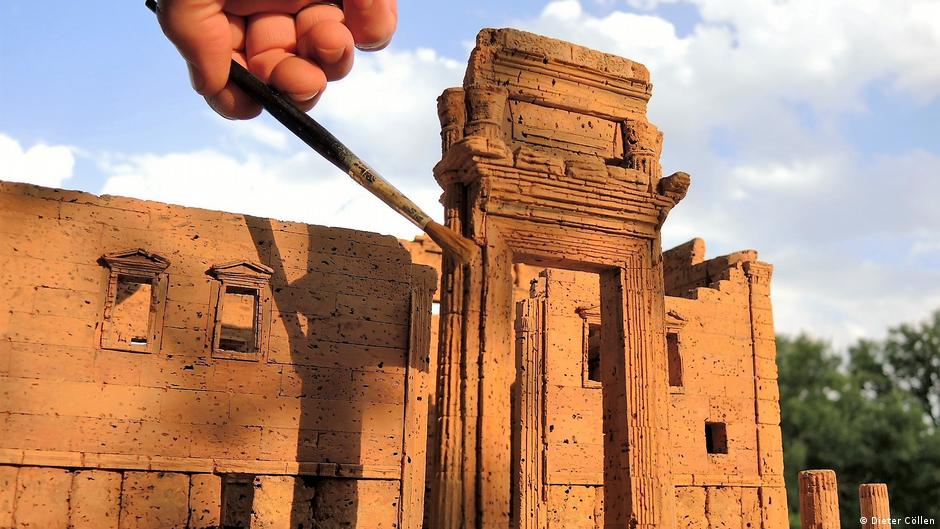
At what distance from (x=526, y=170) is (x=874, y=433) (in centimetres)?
2683

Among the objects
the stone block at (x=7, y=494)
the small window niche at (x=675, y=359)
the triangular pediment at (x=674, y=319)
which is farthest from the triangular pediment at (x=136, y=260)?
the small window niche at (x=675, y=359)

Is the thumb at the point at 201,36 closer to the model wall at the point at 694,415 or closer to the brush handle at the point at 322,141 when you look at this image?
the brush handle at the point at 322,141

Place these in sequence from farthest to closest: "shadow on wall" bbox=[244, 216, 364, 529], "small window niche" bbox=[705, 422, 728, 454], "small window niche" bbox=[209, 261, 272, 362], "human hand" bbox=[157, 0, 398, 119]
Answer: "small window niche" bbox=[705, 422, 728, 454] → "small window niche" bbox=[209, 261, 272, 362] → "shadow on wall" bbox=[244, 216, 364, 529] → "human hand" bbox=[157, 0, 398, 119]

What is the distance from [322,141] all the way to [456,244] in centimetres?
223

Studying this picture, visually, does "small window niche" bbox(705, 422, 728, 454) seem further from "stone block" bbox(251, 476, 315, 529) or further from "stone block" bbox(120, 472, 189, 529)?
"stone block" bbox(120, 472, 189, 529)

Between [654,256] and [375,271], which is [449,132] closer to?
[654,256]

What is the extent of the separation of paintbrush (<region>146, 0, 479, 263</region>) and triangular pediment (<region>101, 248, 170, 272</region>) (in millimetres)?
5233

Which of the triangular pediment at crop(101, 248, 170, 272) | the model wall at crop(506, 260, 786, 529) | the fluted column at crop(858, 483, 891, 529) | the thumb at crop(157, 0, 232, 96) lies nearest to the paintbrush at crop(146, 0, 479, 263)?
the thumb at crop(157, 0, 232, 96)

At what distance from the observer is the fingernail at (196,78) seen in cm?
447

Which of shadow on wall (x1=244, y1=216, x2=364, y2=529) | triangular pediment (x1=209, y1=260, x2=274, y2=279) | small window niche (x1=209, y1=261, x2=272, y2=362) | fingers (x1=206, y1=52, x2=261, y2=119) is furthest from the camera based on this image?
triangular pediment (x1=209, y1=260, x2=274, y2=279)

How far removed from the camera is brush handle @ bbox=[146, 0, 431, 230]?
15.3ft

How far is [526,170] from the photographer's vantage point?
9.24 m

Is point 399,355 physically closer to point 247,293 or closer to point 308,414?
point 308,414

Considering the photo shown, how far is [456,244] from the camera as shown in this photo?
8.75 m
